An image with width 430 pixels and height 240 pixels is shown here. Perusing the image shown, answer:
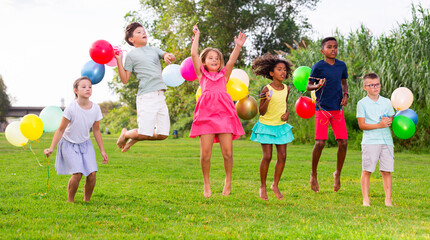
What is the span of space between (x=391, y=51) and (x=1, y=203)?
41.7 ft

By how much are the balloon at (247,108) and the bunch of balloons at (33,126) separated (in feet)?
7.64

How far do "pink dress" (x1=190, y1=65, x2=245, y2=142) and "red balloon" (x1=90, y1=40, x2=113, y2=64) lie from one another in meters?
1.24

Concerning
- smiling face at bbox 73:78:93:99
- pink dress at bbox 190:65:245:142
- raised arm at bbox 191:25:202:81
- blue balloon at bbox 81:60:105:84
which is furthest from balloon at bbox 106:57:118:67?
pink dress at bbox 190:65:245:142

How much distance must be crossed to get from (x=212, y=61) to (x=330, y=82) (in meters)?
1.91

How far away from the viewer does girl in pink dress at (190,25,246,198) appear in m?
5.43

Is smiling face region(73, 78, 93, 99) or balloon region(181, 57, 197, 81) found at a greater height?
balloon region(181, 57, 197, 81)

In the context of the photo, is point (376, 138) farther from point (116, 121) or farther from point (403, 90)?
point (116, 121)

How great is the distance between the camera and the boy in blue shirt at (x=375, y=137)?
5.36 m

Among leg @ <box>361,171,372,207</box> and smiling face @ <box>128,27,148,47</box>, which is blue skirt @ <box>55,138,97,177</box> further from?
leg @ <box>361,171,372,207</box>

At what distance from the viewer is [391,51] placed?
14.5m

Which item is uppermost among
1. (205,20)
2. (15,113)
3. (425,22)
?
(205,20)

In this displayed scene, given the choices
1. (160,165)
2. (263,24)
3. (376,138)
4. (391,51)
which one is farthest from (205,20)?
(376,138)

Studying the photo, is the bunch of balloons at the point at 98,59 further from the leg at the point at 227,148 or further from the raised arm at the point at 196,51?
the leg at the point at 227,148

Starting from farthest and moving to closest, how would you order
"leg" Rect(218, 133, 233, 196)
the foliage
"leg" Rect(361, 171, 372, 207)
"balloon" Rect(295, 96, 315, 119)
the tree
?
the tree → the foliage → "balloon" Rect(295, 96, 315, 119) → "leg" Rect(218, 133, 233, 196) → "leg" Rect(361, 171, 372, 207)
